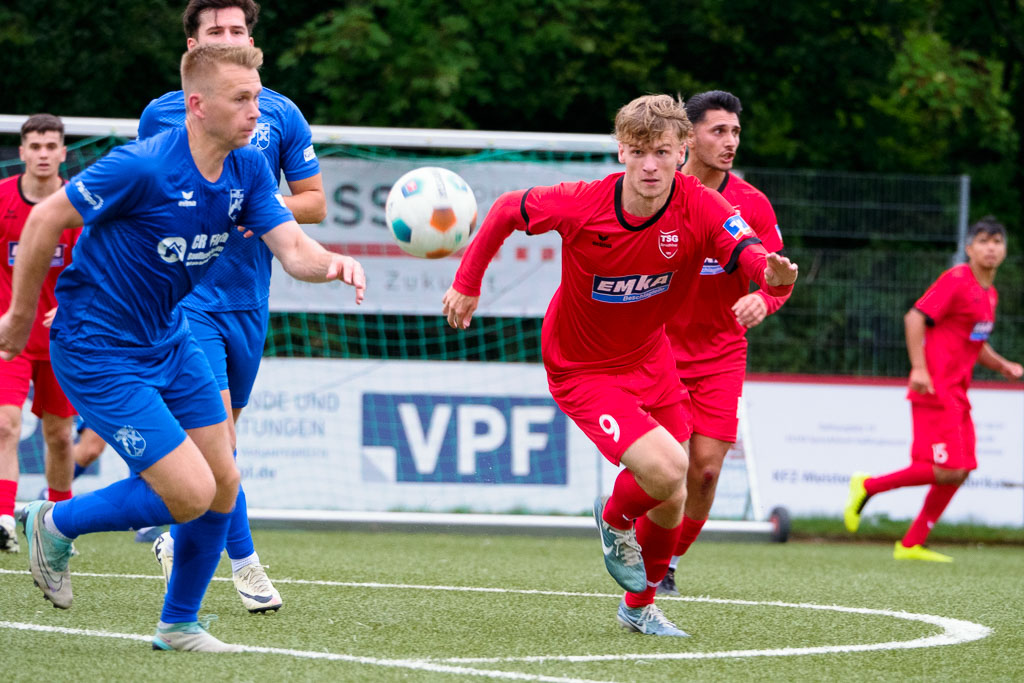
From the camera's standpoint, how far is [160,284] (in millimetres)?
4066

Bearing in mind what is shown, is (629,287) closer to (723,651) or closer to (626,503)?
(626,503)

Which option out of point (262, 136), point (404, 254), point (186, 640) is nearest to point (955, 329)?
point (404, 254)

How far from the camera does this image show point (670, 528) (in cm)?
534

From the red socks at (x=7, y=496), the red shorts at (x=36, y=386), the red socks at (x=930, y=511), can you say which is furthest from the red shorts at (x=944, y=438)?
the red socks at (x=7, y=496)

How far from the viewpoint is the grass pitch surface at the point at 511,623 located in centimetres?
400

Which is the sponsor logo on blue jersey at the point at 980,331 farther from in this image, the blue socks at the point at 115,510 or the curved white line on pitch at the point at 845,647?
the blue socks at the point at 115,510

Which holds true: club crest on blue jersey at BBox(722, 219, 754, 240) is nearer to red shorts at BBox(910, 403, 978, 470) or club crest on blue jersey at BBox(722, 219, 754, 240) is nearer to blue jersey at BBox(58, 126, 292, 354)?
blue jersey at BBox(58, 126, 292, 354)

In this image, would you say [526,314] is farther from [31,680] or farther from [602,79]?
[31,680]

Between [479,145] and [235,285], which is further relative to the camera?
[479,145]

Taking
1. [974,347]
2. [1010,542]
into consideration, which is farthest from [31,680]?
[1010,542]

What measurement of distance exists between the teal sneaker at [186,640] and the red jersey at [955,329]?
665 centimetres

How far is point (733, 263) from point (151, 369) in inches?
85.0

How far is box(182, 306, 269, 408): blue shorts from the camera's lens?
5227mm

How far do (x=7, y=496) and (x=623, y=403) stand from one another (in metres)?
3.71
